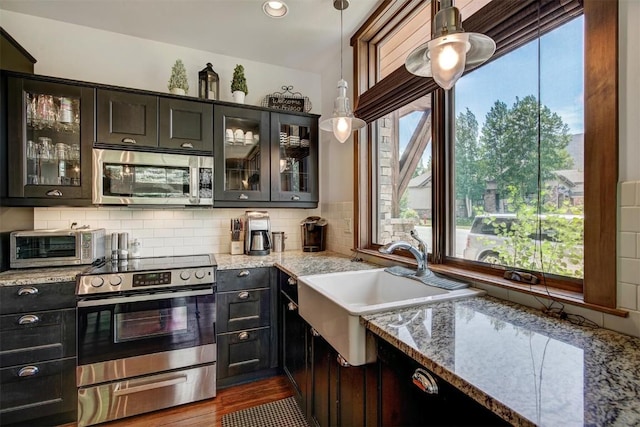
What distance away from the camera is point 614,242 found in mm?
951

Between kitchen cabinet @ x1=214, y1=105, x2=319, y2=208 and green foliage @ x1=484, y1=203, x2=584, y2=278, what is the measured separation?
1.71 metres

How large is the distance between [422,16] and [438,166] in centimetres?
Answer: 106

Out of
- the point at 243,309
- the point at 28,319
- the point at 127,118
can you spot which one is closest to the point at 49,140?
the point at 127,118

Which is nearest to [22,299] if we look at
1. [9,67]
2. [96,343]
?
[96,343]

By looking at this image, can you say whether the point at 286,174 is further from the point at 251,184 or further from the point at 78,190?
the point at 78,190

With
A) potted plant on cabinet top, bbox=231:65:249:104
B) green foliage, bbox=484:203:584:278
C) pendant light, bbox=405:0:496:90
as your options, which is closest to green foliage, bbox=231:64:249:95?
potted plant on cabinet top, bbox=231:65:249:104

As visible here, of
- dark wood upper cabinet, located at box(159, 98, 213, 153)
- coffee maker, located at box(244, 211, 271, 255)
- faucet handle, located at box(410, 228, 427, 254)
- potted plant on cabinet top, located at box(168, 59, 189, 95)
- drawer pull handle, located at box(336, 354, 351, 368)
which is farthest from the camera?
coffee maker, located at box(244, 211, 271, 255)

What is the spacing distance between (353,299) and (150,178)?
1733mm

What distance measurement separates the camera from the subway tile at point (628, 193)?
91cm

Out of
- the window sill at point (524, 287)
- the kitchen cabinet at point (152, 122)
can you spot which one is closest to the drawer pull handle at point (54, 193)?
the kitchen cabinet at point (152, 122)

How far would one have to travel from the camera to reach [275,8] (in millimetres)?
2109

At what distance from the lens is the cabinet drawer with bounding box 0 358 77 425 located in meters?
1.68

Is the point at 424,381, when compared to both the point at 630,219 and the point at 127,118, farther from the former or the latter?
the point at 127,118

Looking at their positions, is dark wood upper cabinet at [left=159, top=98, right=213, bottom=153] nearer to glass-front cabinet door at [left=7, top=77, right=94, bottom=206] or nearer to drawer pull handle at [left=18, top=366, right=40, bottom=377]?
glass-front cabinet door at [left=7, top=77, right=94, bottom=206]
